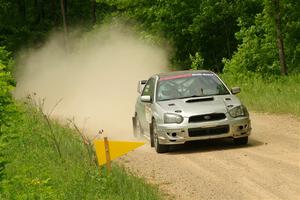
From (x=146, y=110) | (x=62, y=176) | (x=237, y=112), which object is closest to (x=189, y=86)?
(x=146, y=110)

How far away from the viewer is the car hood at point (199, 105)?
1367cm

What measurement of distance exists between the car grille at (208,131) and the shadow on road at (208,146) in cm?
34

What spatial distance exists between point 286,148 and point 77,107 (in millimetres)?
17193

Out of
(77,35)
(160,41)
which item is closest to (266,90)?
(160,41)

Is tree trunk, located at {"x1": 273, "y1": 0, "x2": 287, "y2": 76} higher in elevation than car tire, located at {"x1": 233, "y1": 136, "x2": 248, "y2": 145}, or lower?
higher

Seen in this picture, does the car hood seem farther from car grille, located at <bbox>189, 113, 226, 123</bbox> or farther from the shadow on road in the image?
the shadow on road

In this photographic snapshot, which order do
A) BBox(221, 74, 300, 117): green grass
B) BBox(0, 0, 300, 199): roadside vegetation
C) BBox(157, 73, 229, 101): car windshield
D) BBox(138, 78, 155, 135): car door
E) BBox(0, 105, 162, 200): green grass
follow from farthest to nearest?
BBox(221, 74, 300, 117): green grass
BBox(138, 78, 155, 135): car door
BBox(157, 73, 229, 101): car windshield
BBox(0, 0, 300, 199): roadside vegetation
BBox(0, 105, 162, 200): green grass

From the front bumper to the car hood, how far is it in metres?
0.23

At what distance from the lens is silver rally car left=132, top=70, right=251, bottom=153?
13.6m

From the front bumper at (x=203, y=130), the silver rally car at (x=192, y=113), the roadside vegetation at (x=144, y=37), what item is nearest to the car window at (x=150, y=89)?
the silver rally car at (x=192, y=113)

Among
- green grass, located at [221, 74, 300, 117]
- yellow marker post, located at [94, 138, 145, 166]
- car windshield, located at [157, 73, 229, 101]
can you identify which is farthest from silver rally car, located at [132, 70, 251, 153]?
green grass, located at [221, 74, 300, 117]

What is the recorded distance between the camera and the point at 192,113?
44.7ft

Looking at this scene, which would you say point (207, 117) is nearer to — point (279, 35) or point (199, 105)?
point (199, 105)

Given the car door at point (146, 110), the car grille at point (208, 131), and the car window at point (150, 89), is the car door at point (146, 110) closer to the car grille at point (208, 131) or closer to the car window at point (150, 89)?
the car window at point (150, 89)
